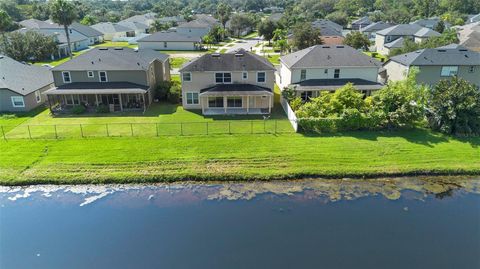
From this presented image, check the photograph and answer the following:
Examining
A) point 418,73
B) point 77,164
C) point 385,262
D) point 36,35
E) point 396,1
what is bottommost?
point 385,262

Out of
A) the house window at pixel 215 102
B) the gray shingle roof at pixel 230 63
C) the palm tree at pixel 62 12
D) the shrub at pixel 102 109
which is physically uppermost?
the palm tree at pixel 62 12

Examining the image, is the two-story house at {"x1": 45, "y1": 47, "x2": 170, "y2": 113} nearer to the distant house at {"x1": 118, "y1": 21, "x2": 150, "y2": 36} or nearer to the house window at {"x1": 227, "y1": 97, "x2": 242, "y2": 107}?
the house window at {"x1": 227, "y1": 97, "x2": 242, "y2": 107}

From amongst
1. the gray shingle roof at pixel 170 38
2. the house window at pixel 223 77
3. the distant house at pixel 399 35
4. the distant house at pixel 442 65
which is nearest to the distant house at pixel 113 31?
the gray shingle roof at pixel 170 38

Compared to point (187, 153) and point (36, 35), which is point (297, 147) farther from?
point (36, 35)

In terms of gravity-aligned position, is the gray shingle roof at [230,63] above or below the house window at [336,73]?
above

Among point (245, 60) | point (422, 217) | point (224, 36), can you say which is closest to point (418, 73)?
point (245, 60)

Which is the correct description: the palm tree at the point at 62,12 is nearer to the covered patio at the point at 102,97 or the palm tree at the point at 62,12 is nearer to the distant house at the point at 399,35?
the covered patio at the point at 102,97
